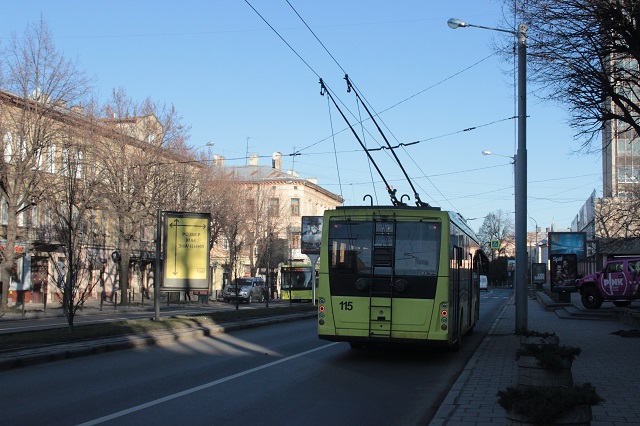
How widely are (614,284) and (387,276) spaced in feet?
63.8

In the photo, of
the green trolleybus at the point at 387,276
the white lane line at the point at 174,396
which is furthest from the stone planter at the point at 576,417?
the green trolleybus at the point at 387,276

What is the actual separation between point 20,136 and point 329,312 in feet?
81.9

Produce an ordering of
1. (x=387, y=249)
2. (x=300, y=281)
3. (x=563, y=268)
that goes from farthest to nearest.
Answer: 1. (x=300, y=281)
2. (x=563, y=268)
3. (x=387, y=249)

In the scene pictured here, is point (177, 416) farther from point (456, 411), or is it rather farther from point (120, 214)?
point (120, 214)

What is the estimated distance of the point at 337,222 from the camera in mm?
13445

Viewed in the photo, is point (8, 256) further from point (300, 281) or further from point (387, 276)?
point (387, 276)

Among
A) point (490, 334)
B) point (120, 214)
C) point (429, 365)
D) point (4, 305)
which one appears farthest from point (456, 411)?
point (120, 214)

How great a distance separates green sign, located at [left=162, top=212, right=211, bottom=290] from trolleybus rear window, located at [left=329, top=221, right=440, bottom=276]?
10.4 m

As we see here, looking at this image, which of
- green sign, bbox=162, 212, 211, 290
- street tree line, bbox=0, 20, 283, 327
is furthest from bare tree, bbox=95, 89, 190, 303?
green sign, bbox=162, 212, 211, 290

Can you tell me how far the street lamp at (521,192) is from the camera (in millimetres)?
17266

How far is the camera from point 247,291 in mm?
51250

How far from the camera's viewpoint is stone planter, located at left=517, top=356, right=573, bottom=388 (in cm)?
655

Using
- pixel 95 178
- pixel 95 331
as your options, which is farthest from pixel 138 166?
pixel 95 331

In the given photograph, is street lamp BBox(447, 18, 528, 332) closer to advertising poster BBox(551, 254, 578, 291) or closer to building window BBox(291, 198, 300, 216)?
advertising poster BBox(551, 254, 578, 291)
